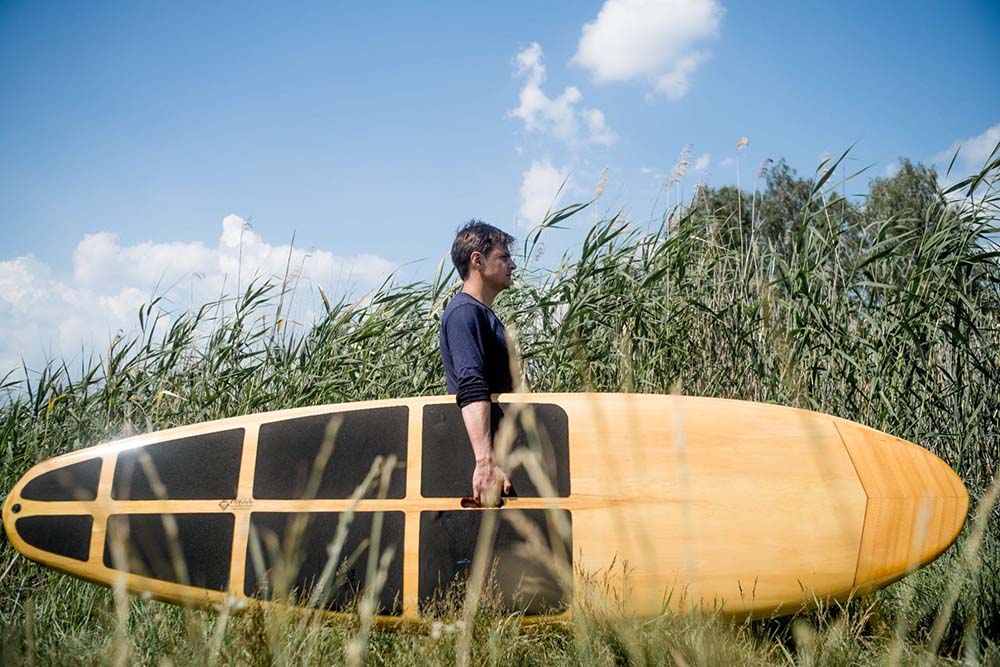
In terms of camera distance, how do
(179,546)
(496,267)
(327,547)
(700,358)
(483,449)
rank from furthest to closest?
(700,358) < (496,267) < (179,546) < (327,547) < (483,449)

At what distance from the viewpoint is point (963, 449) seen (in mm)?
2795

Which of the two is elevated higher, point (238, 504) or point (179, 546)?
point (238, 504)

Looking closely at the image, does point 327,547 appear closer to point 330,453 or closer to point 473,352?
point 330,453

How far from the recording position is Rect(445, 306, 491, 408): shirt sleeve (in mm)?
2299

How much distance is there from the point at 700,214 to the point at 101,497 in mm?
3082

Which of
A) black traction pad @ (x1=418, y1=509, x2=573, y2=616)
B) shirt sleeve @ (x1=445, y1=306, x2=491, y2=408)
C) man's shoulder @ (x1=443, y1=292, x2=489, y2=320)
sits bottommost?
black traction pad @ (x1=418, y1=509, x2=573, y2=616)

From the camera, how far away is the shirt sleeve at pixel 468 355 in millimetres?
2299

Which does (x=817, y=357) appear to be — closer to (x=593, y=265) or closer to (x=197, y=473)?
(x=593, y=265)

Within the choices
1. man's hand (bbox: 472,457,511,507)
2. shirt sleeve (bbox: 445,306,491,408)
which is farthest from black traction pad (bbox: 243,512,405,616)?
shirt sleeve (bbox: 445,306,491,408)

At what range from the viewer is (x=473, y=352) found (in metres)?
2.33

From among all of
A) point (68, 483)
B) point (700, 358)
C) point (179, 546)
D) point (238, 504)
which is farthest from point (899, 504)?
point (68, 483)

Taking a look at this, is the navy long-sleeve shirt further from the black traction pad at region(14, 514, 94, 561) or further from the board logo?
the black traction pad at region(14, 514, 94, 561)

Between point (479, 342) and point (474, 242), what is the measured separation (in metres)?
0.45

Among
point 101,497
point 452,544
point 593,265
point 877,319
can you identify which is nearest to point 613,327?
point 593,265
